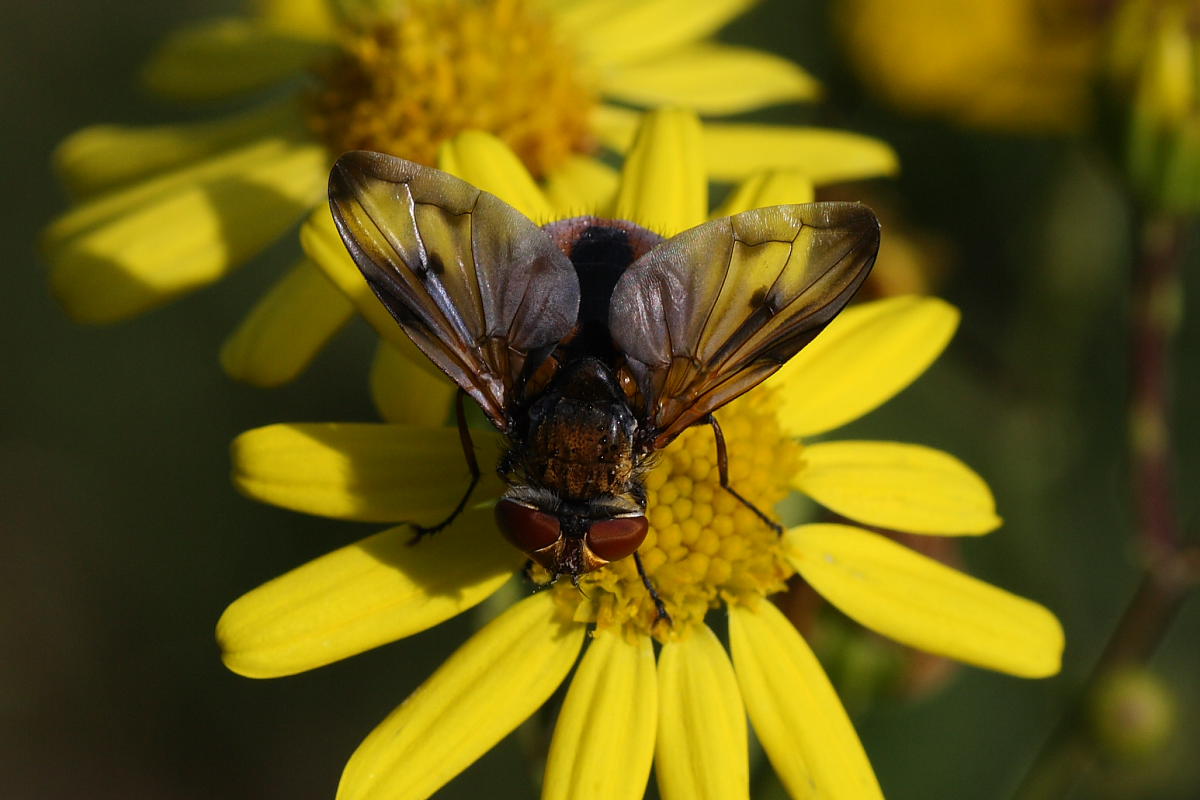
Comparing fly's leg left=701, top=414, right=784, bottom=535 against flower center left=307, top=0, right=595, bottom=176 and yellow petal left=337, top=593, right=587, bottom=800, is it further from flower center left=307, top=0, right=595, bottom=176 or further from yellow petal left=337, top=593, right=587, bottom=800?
flower center left=307, top=0, right=595, bottom=176

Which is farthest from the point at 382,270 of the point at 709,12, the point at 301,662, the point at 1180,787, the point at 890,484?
the point at 1180,787

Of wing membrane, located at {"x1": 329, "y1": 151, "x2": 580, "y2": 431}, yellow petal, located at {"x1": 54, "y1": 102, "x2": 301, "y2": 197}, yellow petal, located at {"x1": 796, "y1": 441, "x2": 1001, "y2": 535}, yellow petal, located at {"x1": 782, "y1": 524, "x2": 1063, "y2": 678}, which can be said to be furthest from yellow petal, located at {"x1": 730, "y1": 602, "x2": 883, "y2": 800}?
yellow petal, located at {"x1": 54, "y1": 102, "x2": 301, "y2": 197}

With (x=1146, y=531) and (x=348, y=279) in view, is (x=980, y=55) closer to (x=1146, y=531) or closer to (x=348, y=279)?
(x=1146, y=531)

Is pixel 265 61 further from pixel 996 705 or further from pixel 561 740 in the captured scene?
pixel 996 705

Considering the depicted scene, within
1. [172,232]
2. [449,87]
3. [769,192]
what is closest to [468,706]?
[769,192]

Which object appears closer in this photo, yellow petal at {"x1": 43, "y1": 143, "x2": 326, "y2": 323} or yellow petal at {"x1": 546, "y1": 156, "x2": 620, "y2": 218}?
yellow petal at {"x1": 43, "y1": 143, "x2": 326, "y2": 323}

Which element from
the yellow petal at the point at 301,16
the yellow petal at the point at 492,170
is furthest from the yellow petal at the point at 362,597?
the yellow petal at the point at 301,16
